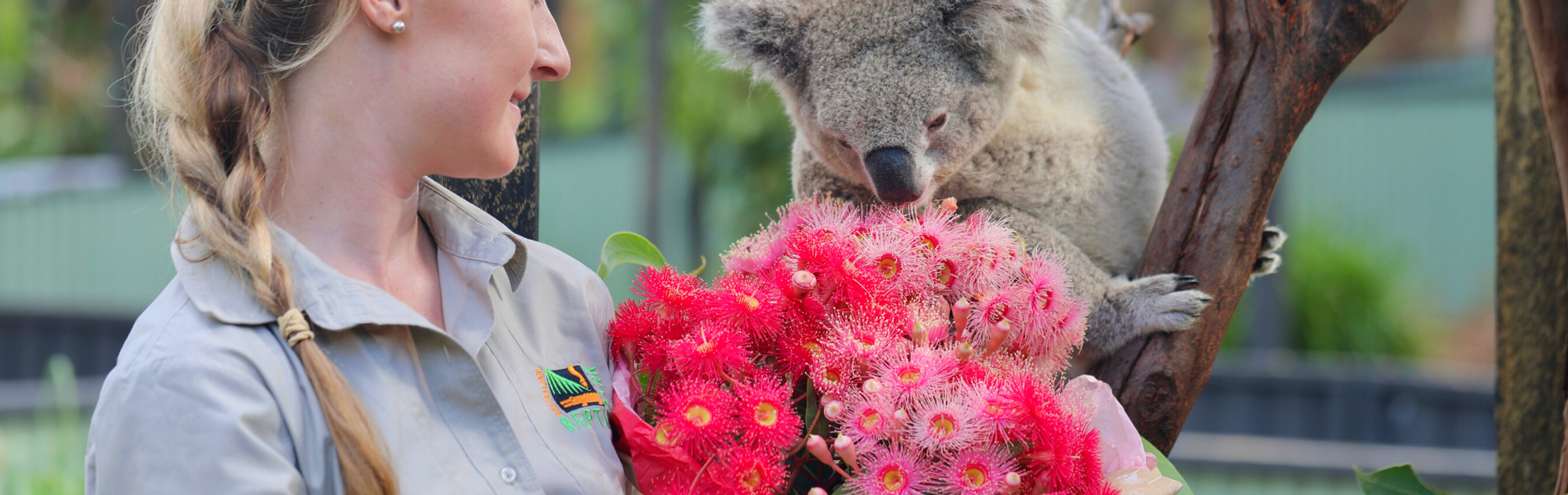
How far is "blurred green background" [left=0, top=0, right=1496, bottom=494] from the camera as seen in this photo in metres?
5.44

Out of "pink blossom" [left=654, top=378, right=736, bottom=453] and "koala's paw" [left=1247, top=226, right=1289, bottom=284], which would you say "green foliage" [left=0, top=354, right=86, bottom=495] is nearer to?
"pink blossom" [left=654, top=378, right=736, bottom=453]

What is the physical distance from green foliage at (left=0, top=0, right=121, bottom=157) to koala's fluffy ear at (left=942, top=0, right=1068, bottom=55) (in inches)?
282

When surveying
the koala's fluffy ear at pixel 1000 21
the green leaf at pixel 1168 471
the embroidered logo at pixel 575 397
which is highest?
the koala's fluffy ear at pixel 1000 21

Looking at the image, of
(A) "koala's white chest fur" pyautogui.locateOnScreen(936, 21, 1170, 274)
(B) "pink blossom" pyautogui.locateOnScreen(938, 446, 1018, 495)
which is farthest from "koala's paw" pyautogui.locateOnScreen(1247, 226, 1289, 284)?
(B) "pink blossom" pyautogui.locateOnScreen(938, 446, 1018, 495)

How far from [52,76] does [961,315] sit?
29.2ft

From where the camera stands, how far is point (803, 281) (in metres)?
1.07

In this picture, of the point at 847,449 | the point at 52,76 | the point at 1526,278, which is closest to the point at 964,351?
the point at 847,449

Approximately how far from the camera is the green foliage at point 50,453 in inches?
107

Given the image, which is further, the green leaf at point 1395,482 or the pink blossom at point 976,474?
the green leaf at point 1395,482

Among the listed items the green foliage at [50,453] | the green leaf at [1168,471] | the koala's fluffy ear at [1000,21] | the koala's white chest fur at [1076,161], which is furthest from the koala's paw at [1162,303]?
the green foliage at [50,453]

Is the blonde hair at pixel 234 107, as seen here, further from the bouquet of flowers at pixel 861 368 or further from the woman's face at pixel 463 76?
the bouquet of flowers at pixel 861 368

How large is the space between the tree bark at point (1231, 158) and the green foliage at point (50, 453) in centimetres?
273

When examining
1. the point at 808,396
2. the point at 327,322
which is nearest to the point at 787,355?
the point at 808,396

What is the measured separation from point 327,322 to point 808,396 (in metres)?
0.48
